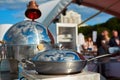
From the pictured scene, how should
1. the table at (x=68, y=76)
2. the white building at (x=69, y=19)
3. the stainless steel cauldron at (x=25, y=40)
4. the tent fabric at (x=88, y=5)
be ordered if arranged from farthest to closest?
the white building at (x=69, y=19), the tent fabric at (x=88, y=5), the stainless steel cauldron at (x=25, y=40), the table at (x=68, y=76)

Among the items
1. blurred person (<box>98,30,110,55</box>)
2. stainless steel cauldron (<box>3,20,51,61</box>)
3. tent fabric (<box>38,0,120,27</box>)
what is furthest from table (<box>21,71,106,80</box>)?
tent fabric (<box>38,0,120,27</box>)

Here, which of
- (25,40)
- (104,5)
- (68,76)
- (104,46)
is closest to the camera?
(68,76)

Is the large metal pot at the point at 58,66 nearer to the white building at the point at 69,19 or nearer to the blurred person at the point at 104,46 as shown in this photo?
the blurred person at the point at 104,46

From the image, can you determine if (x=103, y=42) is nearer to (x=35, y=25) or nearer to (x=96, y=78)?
(x=35, y=25)

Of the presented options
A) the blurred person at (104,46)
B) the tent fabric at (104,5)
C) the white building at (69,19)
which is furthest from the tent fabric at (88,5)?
the white building at (69,19)

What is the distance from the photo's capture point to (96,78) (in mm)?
1259

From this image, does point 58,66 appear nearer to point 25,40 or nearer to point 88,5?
point 25,40

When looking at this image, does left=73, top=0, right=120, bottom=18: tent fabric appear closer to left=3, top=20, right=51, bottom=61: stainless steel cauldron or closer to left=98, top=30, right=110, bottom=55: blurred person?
left=98, top=30, right=110, bottom=55: blurred person

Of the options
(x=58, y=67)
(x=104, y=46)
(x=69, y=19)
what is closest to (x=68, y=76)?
(x=58, y=67)

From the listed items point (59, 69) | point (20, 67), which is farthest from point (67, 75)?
point (20, 67)

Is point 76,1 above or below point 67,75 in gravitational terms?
above

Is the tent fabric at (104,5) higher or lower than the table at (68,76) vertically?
higher

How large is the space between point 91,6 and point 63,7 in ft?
2.63

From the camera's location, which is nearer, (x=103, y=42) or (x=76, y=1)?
(x=103, y=42)
